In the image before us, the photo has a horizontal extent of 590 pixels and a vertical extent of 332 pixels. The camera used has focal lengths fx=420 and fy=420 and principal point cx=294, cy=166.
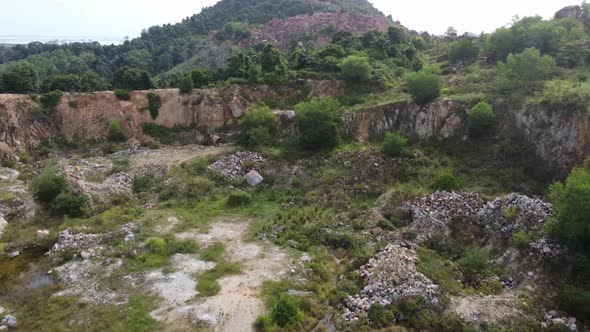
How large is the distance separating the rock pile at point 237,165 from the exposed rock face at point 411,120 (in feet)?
30.2

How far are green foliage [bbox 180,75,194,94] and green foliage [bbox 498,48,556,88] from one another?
30.8 metres

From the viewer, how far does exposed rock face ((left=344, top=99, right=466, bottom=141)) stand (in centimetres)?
3431

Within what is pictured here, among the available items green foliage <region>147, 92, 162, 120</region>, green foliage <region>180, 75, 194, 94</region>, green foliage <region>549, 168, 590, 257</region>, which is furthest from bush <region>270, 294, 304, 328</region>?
green foliage <region>180, 75, 194, 94</region>

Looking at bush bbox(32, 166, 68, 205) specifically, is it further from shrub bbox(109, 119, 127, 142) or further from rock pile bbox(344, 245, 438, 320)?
rock pile bbox(344, 245, 438, 320)

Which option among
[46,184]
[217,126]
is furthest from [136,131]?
[46,184]

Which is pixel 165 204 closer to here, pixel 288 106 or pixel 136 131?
pixel 136 131

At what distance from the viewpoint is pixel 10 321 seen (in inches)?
726

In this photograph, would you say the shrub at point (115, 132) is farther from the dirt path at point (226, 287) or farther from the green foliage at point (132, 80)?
the dirt path at point (226, 287)

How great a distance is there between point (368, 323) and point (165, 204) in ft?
57.6

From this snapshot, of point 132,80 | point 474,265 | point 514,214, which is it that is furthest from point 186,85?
point 474,265

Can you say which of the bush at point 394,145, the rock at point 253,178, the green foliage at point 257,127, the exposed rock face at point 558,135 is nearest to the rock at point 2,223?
the rock at point 253,178

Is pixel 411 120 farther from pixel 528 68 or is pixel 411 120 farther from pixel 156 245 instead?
pixel 156 245

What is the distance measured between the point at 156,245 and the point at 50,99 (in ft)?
87.3

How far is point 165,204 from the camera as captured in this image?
3011 centimetres
